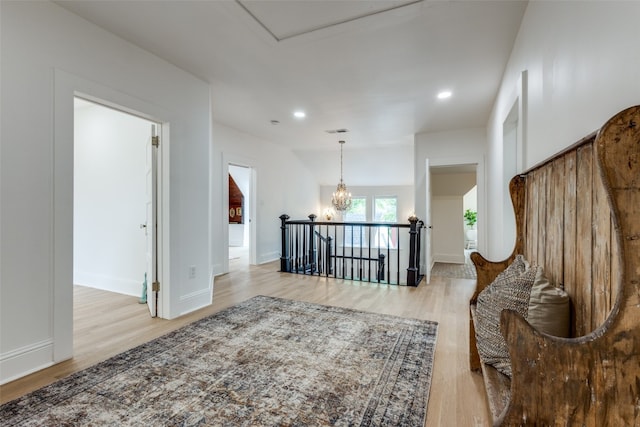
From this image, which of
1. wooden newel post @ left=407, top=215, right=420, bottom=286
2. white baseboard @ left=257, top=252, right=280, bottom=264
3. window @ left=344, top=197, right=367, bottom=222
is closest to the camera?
wooden newel post @ left=407, top=215, right=420, bottom=286

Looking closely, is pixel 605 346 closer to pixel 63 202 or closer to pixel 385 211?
pixel 63 202

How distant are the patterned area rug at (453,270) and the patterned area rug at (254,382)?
9.08 ft

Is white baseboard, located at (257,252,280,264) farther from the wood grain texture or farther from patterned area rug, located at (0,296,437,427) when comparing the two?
the wood grain texture

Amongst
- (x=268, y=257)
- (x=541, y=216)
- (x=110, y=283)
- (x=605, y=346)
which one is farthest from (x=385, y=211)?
(x=605, y=346)

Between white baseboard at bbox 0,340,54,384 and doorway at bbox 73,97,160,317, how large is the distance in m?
1.43

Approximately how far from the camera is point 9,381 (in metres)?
1.82

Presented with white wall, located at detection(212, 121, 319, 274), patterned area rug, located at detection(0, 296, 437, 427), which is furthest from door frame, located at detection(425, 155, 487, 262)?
white wall, located at detection(212, 121, 319, 274)

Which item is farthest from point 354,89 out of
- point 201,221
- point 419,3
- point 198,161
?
point 201,221

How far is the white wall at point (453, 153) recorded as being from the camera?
4.84m

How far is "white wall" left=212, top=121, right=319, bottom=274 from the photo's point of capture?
16.5 feet

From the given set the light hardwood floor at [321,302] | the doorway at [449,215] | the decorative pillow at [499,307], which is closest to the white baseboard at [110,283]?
the light hardwood floor at [321,302]

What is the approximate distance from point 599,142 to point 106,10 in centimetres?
287

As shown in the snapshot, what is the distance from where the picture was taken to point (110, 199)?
3.92 meters

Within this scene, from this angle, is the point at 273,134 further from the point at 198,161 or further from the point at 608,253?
the point at 608,253
